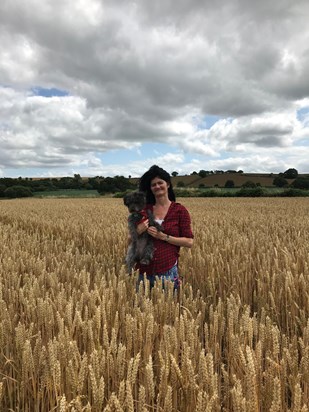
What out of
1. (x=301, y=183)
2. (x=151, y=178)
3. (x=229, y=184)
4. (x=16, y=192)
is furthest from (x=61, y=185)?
(x=151, y=178)

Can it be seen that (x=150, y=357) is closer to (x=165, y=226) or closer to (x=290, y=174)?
(x=165, y=226)

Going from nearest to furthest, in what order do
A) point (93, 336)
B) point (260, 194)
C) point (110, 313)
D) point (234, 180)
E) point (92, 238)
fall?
point (93, 336) < point (110, 313) < point (92, 238) < point (260, 194) < point (234, 180)

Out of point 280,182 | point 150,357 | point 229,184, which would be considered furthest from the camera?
point 229,184

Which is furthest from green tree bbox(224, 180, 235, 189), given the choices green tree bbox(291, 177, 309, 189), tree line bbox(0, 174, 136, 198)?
tree line bbox(0, 174, 136, 198)

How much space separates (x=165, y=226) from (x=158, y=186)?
45cm

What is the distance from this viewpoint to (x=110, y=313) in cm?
257

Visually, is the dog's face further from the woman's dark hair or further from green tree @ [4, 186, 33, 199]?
green tree @ [4, 186, 33, 199]

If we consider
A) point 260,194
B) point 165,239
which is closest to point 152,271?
point 165,239

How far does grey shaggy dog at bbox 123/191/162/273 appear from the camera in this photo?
142 inches

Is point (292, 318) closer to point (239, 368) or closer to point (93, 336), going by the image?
point (239, 368)

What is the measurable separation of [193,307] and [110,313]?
62cm

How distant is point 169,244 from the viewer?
13.0 feet

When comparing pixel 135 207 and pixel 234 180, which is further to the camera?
pixel 234 180

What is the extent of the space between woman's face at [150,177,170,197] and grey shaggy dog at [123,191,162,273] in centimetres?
23
